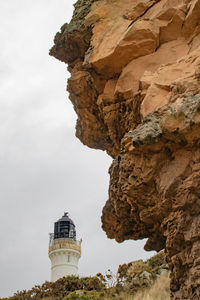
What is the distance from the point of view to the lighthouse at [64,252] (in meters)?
36.1

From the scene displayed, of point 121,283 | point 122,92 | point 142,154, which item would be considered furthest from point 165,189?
point 121,283

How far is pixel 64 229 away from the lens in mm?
39969

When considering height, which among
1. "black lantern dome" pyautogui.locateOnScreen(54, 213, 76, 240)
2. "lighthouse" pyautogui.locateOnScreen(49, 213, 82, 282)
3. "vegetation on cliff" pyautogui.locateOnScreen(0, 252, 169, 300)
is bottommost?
"vegetation on cliff" pyautogui.locateOnScreen(0, 252, 169, 300)

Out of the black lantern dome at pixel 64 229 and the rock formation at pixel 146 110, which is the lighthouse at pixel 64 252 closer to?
the black lantern dome at pixel 64 229

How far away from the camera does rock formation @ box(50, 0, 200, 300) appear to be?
18.6 ft

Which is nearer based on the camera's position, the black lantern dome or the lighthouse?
the lighthouse

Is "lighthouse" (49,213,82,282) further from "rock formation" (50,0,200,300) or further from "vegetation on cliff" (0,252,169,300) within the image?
"rock formation" (50,0,200,300)

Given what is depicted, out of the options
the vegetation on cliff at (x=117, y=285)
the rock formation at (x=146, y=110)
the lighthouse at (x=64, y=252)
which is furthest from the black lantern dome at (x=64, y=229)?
the rock formation at (x=146, y=110)

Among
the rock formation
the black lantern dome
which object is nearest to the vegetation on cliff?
the rock formation

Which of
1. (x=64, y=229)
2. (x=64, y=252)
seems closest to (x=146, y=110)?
(x=64, y=252)

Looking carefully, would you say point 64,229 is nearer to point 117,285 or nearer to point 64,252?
point 64,252

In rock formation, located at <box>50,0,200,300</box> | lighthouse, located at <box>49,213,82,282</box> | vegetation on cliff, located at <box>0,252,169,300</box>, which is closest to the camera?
rock formation, located at <box>50,0,200,300</box>

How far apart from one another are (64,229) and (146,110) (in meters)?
34.5

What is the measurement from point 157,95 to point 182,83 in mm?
678
